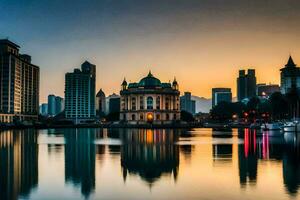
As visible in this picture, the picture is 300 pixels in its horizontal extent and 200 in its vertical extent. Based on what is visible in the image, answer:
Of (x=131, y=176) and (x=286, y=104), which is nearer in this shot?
(x=131, y=176)

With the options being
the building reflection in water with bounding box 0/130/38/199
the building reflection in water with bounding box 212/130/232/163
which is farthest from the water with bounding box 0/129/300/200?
the building reflection in water with bounding box 212/130/232/163

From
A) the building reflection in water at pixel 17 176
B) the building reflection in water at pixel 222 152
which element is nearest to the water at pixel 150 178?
the building reflection in water at pixel 17 176

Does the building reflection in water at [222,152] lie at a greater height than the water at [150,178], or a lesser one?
greater

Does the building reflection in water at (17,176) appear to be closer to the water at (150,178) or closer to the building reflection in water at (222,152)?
the water at (150,178)

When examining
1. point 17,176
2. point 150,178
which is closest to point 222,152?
point 150,178

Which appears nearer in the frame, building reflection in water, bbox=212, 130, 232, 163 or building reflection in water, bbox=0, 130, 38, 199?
building reflection in water, bbox=0, 130, 38, 199

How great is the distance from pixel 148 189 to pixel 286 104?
162m

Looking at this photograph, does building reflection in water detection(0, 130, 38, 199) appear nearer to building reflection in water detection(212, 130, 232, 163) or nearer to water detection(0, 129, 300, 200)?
water detection(0, 129, 300, 200)

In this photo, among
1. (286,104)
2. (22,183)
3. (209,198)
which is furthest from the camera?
(286,104)

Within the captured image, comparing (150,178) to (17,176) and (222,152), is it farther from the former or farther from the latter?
(222,152)

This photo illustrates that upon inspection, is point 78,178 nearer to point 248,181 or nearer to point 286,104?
point 248,181

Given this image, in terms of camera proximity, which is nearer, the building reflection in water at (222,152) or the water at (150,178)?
Answer: the water at (150,178)

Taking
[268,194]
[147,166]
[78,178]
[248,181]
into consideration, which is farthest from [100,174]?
[268,194]

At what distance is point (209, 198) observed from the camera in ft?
73.4
